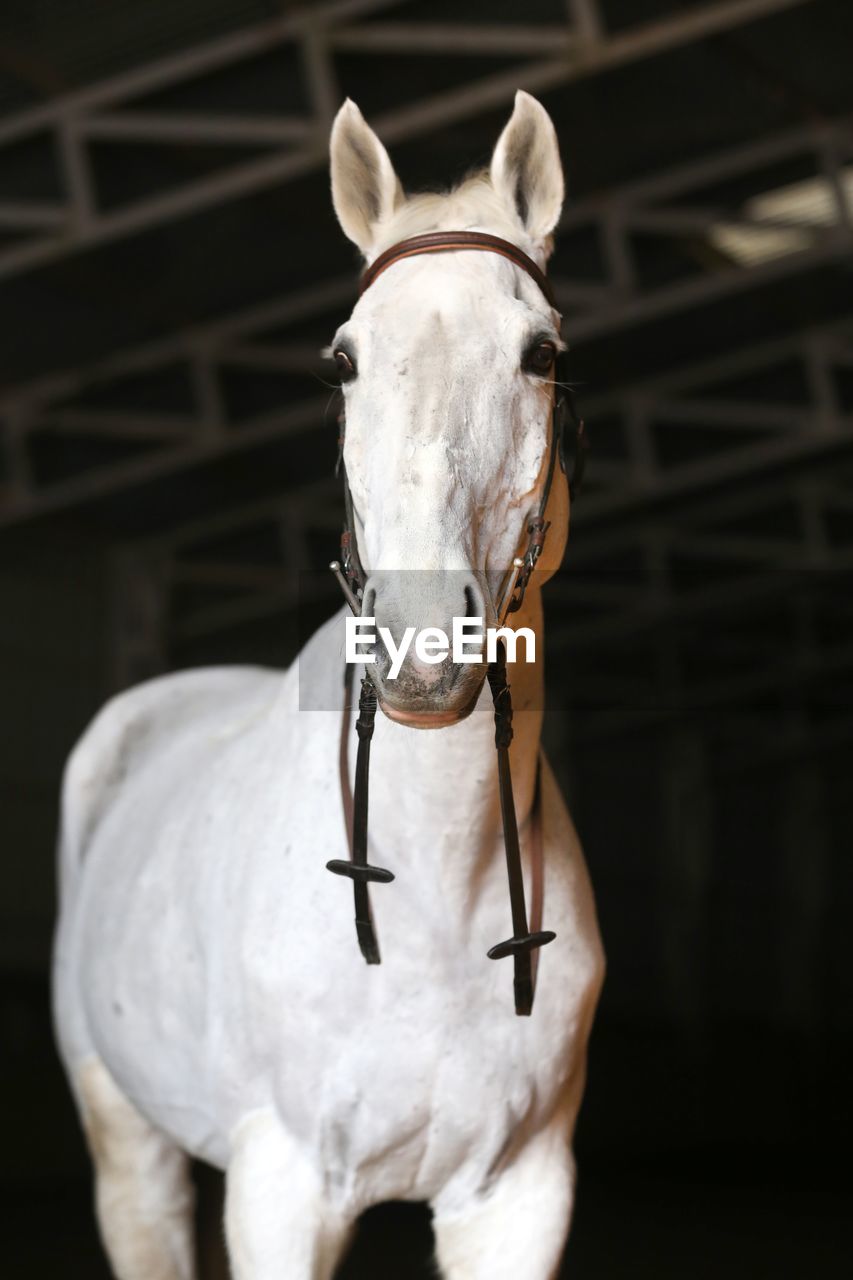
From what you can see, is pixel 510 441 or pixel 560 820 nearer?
pixel 510 441

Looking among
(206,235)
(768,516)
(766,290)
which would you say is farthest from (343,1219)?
(768,516)

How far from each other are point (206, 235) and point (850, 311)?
16.3ft

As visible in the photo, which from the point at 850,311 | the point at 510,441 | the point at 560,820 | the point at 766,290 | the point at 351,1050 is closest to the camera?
the point at 510,441

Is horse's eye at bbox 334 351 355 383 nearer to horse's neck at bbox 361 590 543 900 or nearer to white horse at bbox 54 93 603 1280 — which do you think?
white horse at bbox 54 93 603 1280

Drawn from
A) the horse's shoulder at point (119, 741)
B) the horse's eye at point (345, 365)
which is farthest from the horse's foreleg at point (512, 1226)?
the horse's shoulder at point (119, 741)

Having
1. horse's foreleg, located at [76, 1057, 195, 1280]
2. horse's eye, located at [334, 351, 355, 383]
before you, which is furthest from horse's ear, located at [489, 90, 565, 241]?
horse's foreleg, located at [76, 1057, 195, 1280]

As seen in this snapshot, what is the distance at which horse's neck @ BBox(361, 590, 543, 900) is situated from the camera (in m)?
2.18

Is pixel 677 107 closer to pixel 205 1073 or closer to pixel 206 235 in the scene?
pixel 206 235

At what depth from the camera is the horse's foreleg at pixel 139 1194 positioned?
3.17 meters

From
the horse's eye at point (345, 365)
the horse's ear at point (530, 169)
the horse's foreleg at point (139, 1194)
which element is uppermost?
the horse's ear at point (530, 169)

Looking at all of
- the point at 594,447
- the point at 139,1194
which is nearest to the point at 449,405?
the point at 139,1194

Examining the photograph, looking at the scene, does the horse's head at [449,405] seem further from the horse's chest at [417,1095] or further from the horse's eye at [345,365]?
the horse's chest at [417,1095]

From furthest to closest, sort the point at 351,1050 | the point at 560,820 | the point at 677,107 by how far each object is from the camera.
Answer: the point at 677,107
the point at 560,820
the point at 351,1050

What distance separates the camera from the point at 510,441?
1.96m
